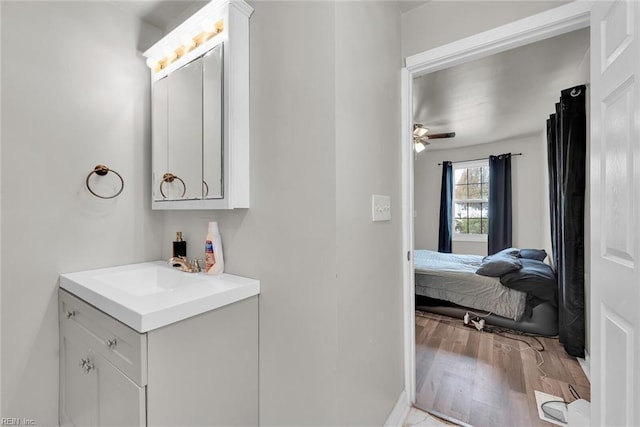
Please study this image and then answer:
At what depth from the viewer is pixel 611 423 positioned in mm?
966

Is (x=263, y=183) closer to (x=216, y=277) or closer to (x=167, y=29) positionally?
(x=216, y=277)

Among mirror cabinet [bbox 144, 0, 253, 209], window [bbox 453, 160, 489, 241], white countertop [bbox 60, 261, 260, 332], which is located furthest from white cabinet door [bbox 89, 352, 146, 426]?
window [bbox 453, 160, 489, 241]

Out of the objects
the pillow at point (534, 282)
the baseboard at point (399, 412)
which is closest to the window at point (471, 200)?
the pillow at point (534, 282)

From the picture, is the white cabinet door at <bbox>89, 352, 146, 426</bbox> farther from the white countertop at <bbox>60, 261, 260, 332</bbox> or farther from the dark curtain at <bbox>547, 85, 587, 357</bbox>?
the dark curtain at <bbox>547, 85, 587, 357</bbox>

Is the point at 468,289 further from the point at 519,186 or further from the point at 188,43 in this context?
the point at 188,43

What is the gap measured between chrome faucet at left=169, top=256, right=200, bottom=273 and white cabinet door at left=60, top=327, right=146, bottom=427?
0.47 meters

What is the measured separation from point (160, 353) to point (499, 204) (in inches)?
208

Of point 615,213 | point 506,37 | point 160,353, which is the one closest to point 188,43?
point 160,353

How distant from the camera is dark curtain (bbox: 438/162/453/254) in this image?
5.22 m

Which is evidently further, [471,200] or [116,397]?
[471,200]

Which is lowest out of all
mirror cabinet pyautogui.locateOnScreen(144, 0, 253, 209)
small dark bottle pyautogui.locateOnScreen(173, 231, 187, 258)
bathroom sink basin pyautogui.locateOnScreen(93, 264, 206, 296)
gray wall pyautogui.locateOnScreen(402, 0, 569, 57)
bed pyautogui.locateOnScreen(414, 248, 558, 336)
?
bed pyautogui.locateOnScreen(414, 248, 558, 336)

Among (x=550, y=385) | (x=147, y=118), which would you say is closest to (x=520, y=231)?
(x=550, y=385)

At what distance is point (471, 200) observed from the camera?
5172 mm

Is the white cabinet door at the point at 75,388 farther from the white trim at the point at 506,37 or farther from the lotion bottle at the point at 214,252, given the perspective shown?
the white trim at the point at 506,37
